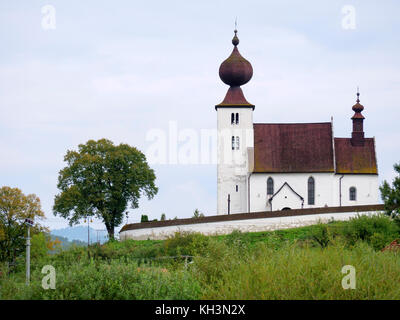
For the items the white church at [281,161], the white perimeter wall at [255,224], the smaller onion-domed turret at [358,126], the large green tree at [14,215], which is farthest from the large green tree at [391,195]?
the large green tree at [14,215]

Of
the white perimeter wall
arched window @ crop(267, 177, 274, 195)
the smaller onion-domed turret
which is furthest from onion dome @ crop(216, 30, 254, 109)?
the white perimeter wall

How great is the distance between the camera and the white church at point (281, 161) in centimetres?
5372

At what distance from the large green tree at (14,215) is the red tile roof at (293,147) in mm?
17382

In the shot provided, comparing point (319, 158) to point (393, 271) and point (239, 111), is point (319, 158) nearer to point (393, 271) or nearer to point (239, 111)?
point (239, 111)

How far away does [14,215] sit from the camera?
165ft

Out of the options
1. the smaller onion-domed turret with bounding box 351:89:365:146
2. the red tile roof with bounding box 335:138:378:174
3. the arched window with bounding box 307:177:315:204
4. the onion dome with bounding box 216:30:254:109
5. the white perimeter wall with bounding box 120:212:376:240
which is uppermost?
the onion dome with bounding box 216:30:254:109

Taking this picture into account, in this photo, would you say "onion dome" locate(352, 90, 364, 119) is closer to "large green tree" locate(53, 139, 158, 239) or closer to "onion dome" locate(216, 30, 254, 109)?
"onion dome" locate(216, 30, 254, 109)

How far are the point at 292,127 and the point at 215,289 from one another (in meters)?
41.5

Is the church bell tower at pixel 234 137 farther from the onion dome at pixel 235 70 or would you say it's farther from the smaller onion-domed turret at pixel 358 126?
the smaller onion-domed turret at pixel 358 126

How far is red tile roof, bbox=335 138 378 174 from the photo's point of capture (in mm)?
54469

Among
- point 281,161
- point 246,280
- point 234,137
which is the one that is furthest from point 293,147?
point 246,280

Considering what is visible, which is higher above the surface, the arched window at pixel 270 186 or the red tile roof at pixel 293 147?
the red tile roof at pixel 293 147

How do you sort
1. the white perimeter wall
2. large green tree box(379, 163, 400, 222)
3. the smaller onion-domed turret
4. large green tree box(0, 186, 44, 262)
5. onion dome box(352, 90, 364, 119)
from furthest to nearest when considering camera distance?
1. onion dome box(352, 90, 364, 119)
2. the smaller onion-domed turret
3. large green tree box(0, 186, 44, 262)
4. the white perimeter wall
5. large green tree box(379, 163, 400, 222)
